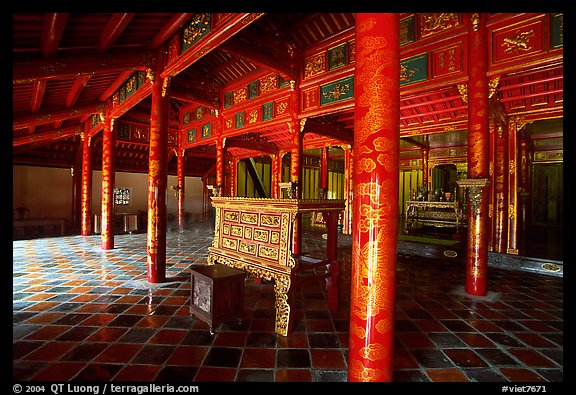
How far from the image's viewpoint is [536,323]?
3090 millimetres

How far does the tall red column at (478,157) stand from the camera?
13.1 ft

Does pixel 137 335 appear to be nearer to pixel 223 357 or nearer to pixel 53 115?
pixel 223 357

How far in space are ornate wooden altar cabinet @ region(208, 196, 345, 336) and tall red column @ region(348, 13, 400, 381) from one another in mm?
1121

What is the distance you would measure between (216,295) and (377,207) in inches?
80.3

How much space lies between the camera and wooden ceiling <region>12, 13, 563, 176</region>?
12.0 ft

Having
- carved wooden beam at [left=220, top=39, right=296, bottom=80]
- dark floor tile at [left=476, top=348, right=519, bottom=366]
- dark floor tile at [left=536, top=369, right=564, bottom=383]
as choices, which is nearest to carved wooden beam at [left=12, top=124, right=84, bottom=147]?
carved wooden beam at [left=220, top=39, right=296, bottom=80]

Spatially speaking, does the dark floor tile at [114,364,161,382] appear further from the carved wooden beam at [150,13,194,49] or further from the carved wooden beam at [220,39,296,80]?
the carved wooden beam at [220,39,296,80]

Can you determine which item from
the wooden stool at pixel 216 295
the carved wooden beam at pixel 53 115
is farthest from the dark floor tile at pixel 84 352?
the carved wooden beam at pixel 53 115

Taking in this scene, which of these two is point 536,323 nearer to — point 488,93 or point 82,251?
point 488,93

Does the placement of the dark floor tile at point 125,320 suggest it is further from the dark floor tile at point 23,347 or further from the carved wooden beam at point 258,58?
the carved wooden beam at point 258,58

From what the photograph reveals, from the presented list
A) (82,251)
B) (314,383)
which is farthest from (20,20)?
(82,251)

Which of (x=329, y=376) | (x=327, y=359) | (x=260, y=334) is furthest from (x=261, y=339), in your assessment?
(x=329, y=376)

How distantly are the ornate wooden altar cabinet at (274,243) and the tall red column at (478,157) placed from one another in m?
2.34
